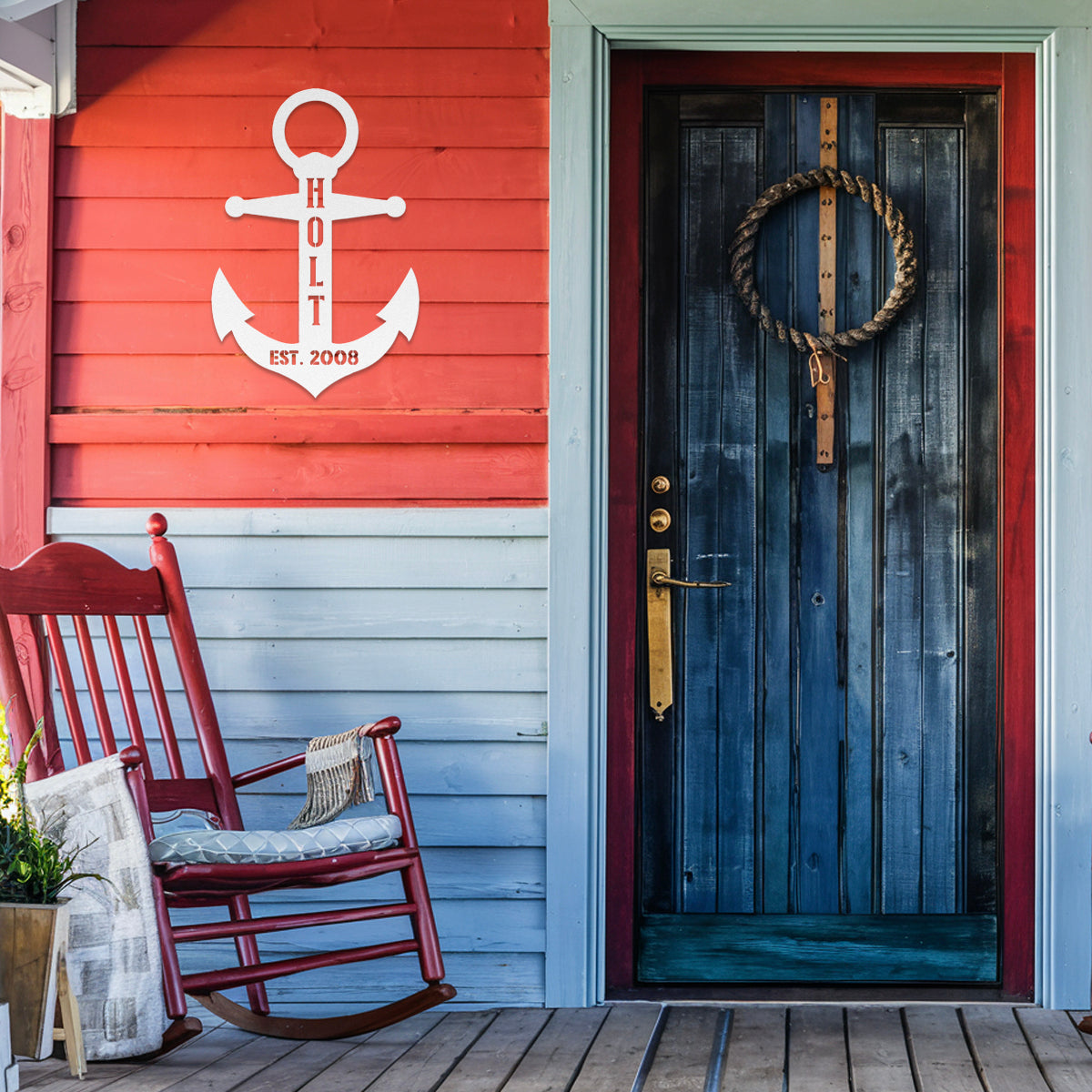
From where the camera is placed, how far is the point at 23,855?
6.19ft

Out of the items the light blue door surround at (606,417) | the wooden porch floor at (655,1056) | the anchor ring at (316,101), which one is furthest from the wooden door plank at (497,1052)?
the anchor ring at (316,101)

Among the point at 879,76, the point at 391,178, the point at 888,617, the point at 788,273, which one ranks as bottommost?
the point at 888,617

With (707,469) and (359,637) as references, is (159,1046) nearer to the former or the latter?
(359,637)

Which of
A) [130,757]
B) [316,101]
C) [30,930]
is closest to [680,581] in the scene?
[130,757]

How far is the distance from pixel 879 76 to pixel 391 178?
1.10m

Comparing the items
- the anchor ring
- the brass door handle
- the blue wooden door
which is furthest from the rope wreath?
the anchor ring

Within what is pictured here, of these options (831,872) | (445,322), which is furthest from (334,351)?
(831,872)

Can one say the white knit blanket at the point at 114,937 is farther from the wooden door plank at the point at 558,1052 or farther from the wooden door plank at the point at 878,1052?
the wooden door plank at the point at 878,1052

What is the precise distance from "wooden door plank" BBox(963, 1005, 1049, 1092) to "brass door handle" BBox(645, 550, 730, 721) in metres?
0.87

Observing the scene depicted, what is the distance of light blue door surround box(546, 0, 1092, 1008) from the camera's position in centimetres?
243

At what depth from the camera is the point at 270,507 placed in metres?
2.52

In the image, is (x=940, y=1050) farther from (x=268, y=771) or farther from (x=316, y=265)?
(x=316, y=265)

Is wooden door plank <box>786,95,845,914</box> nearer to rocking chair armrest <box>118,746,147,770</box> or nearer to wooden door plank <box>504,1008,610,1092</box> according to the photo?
wooden door plank <box>504,1008,610,1092</box>

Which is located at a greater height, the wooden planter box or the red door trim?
the red door trim
